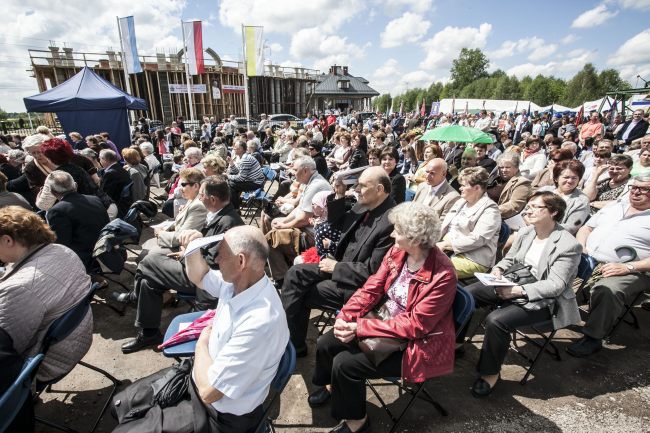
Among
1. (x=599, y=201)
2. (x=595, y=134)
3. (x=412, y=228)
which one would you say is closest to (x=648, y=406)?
(x=412, y=228)

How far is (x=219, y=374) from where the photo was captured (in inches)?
60.3

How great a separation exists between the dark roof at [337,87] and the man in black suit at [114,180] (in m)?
42.7

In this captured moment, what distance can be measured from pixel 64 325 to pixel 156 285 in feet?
3.09

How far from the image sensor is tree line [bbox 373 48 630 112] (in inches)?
1913

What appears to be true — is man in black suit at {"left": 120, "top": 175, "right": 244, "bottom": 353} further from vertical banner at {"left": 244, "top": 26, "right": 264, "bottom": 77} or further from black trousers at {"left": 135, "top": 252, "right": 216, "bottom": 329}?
vertical banner at {"left": 244, "top": 26, "right": 264, "bottom": 77}

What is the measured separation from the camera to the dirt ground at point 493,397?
2.39m

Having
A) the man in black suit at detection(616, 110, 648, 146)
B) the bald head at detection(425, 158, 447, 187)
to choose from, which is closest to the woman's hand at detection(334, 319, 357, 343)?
the bald head at detection(425, 158, 447, 187)

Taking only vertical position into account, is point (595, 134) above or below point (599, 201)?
above

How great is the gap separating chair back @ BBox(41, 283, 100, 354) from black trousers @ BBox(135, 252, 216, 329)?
2.43 ft

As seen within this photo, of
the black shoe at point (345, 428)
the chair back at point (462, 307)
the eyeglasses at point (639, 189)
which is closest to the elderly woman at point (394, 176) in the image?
the eyeglasses at point (639, 189)

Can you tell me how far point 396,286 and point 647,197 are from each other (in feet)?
8.51

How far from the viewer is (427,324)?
2074 millimetres

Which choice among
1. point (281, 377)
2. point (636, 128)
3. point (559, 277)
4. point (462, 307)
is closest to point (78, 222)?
point (281, 377)

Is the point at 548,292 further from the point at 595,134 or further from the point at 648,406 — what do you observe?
the point at 595,134
